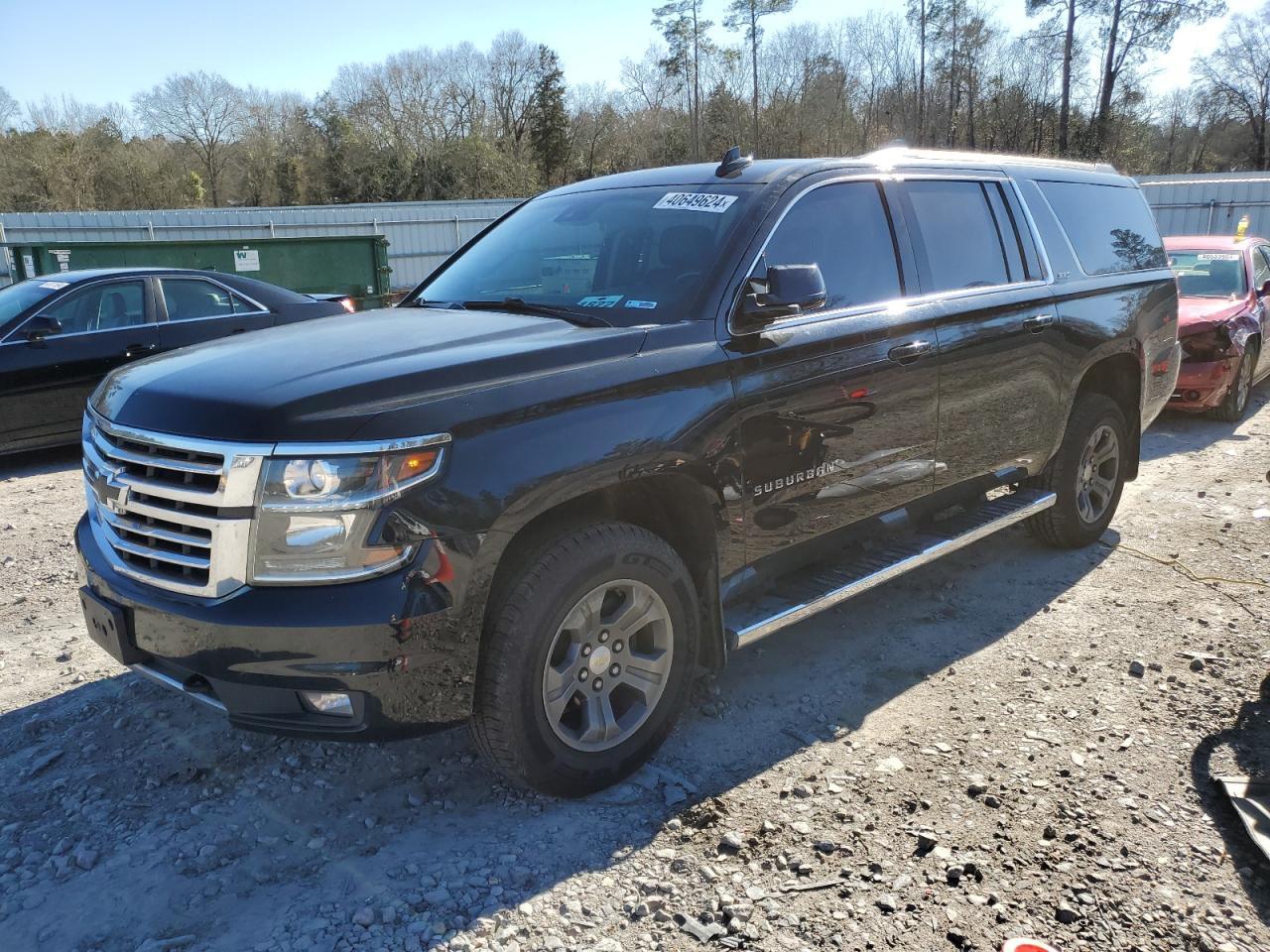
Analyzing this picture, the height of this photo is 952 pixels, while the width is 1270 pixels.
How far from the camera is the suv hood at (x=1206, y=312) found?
871cm

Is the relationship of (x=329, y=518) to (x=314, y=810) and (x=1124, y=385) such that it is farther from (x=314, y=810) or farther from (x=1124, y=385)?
(x=1124, y=385)

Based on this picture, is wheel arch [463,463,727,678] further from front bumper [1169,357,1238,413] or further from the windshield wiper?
front bumper [1169,357,1238,413]

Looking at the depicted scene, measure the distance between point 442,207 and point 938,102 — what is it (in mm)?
37692

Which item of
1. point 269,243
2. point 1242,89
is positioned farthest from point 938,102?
point 269,243

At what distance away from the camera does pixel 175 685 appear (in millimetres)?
2775

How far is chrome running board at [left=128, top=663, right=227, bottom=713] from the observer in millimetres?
2734

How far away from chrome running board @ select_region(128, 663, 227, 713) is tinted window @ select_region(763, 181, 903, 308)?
237cm

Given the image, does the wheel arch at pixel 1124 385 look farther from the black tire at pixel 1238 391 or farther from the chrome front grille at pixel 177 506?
the chrome front grille at pixel 177 506

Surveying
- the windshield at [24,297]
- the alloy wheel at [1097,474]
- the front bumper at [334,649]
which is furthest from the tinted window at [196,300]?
the alloy wheel at [1097,474]

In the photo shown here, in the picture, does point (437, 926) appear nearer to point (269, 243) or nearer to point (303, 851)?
point (303, 851)

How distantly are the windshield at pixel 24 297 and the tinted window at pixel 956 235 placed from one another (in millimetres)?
7181

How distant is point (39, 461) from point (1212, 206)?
73.2ft

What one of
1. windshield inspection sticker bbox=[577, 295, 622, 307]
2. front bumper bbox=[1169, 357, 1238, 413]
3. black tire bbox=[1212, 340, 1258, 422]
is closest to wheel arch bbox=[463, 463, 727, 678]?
windshield inspection sticker bbox=[577, 295, 622, 307]

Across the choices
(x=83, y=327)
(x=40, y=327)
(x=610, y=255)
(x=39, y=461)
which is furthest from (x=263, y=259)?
(x=610, y=255)
